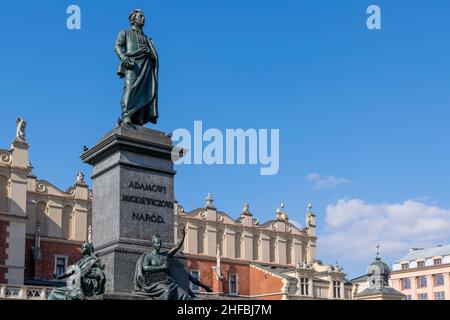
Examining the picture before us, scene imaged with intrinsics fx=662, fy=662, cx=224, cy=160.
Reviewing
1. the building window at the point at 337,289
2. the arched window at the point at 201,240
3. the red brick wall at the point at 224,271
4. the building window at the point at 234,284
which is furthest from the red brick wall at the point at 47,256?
the building window at the point at 337,289

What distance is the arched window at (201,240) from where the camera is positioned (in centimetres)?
5416

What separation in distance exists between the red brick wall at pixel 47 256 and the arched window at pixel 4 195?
3.60 m

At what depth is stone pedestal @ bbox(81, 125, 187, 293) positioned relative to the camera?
11.7m

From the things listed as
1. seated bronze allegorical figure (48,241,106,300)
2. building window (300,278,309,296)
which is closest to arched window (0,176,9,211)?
building window (300,278,309,296)

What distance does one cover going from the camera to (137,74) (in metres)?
13.1

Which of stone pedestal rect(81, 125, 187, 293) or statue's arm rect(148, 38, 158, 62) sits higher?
statue's arm rect(148, 38, 158, 62)

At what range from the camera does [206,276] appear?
177 ft

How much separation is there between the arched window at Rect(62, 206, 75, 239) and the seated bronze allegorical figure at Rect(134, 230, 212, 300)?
1406 inches

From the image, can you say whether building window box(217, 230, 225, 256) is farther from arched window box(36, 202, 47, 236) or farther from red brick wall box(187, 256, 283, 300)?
arched window box(36, 202, 47, 236)

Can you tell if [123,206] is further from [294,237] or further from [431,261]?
[431,261]

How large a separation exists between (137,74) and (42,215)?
34266 millimetres

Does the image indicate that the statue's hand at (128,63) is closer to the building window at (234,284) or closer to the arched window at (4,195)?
the arched window at (4,195)
